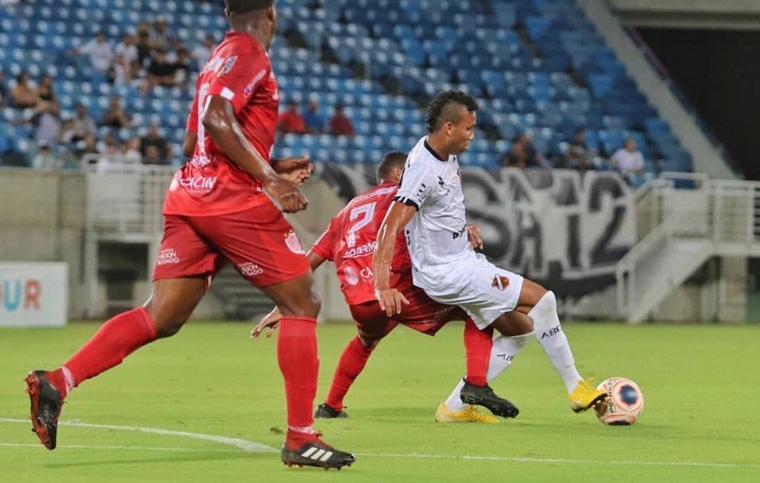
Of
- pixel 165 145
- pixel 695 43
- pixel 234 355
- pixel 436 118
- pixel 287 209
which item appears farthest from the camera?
pixel 695 43

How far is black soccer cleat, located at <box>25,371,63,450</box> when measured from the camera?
295 inches

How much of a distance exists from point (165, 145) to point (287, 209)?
Answer: 1829 cm

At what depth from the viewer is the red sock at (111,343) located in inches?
303

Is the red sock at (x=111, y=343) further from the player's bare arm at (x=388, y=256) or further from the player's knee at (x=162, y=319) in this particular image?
the player's bare arm at (x=388, y=256)

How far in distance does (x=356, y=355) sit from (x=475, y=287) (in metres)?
0.97

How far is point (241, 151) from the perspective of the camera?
718 cm

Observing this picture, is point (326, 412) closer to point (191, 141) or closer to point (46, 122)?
point (191, 141)

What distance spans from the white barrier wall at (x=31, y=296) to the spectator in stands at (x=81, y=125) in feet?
11.0

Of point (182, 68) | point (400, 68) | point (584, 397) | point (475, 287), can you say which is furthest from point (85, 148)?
point (584, 397)

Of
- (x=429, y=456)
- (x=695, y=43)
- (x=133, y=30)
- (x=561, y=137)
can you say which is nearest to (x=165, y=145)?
(x=133, y=30)

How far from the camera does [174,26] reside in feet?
91.9

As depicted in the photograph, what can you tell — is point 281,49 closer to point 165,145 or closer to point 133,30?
point 133,30

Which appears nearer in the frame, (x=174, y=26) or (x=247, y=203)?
(x=247, y=203)

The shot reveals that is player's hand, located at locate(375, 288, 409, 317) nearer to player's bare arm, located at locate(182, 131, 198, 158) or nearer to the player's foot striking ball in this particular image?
player's bare arm, located at locate(182, 131, 198, 158)
